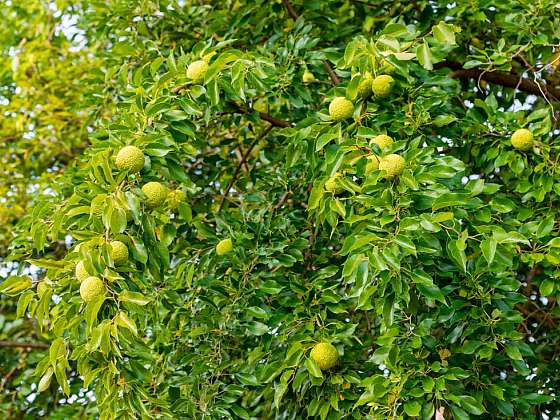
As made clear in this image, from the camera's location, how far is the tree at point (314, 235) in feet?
5.87

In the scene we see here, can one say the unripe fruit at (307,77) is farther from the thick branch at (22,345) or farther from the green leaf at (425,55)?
the thick branch at (22,345)

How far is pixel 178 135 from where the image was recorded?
2.02 meters

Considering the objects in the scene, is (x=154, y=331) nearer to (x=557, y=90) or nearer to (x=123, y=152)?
(x=123, y=152)

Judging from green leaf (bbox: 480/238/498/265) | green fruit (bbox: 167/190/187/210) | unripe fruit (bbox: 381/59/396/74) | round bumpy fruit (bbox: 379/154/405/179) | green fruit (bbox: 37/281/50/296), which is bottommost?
green fruit (bbox: 167/190/187/210)

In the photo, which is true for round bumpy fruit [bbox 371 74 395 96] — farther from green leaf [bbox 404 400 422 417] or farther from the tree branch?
green leaf [bbox 404 400 422 417]

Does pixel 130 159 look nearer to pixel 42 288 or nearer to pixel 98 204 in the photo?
pixel 98 204

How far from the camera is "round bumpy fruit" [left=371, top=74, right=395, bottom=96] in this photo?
202 cm

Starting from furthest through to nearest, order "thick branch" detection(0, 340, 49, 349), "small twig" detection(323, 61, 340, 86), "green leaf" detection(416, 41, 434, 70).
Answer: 1. "thick branch" detection(0, 340, 49, 349)
2. "small twig" detection(323, 61, 340, 86)
3. "green leaf" detection(416, 41, 434, 70)

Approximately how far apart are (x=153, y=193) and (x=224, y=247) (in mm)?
501

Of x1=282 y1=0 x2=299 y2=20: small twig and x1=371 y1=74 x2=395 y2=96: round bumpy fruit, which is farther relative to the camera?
x1=282 y1=0 x2=299 y2=20: small twig

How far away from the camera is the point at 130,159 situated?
181cm

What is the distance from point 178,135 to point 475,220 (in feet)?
2.29

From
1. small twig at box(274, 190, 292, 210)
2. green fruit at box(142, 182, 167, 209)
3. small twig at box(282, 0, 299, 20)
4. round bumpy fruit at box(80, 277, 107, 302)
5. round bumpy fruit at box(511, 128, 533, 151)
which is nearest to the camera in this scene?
round bumpy fruit at box(80, 277, 107, 302)

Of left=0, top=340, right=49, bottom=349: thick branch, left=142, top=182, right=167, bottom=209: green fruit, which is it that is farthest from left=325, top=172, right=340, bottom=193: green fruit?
left=0, top=340, right=49, bottom=349: thick branch
